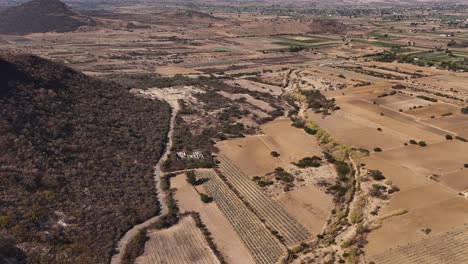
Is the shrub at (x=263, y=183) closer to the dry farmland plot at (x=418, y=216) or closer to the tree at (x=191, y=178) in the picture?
the tree at (x=191, y=178)

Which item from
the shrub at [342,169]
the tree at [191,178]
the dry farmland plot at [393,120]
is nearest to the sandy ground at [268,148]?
the shrub at [342,169]

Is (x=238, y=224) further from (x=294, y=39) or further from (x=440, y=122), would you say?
(x=294, y=39)

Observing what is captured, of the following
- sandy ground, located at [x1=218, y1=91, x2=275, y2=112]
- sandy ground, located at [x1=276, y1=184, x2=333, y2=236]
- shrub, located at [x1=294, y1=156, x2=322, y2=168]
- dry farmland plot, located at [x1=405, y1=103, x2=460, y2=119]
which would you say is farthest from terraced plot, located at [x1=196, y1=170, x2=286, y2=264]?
dry farmland plot, located at [x1=405, y1=103, x2=460, y2=119]

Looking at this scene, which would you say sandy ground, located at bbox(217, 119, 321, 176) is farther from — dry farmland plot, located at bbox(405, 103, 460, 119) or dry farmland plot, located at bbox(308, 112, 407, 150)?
dry farmland plot, located at bbox(405, 103, 460, 119)

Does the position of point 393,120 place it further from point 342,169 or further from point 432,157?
point 342,169

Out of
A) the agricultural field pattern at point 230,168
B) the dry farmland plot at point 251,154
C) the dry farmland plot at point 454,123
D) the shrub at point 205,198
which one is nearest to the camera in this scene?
the agricultural field pattern at point 230,168
